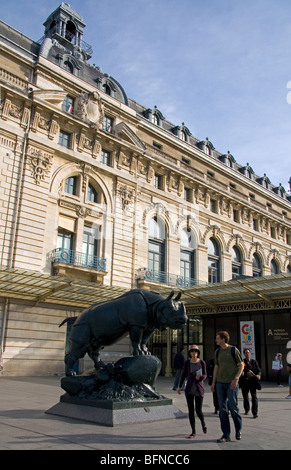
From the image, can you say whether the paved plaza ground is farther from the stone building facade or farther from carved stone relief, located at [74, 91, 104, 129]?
carved stone relief, located at [74, 91, 104, 129]

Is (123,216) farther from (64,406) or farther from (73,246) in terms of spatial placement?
(64,406)

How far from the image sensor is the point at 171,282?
103ft

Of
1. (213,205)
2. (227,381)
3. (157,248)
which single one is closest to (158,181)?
(157,248)

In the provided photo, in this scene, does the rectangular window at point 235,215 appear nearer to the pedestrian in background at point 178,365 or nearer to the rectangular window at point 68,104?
the rectangular window at point 68,104

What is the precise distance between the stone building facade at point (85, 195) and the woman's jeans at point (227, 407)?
14518 mm

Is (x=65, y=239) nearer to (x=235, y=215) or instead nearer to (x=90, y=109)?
(x=90, y=109)

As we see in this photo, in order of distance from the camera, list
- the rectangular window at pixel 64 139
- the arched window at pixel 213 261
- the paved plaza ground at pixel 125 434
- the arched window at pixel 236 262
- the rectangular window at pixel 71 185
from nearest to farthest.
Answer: the paved plaza ground at pixel 125 434
the rectangular window at pixel 71 185
the rectangular window at pixel 64 139
the arched window at pixel 213 261
the arched window at pixel 236 262

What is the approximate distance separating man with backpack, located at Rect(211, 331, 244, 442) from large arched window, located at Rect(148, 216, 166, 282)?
2320cm

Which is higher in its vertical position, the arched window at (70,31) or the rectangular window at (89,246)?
the arched window at (70,31)

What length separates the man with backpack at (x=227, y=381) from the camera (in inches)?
271

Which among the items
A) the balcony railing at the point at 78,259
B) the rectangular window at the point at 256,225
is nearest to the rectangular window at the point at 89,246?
the balcony railing at the point at 78,259

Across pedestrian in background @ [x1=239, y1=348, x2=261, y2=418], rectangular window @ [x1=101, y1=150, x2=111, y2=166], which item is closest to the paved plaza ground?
pedestrian in background @ [x1=239, y1=348, x2=261, y2=418]

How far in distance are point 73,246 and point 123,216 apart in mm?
4907

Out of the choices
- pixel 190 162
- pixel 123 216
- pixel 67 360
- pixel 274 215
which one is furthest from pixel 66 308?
pixel 274 215
